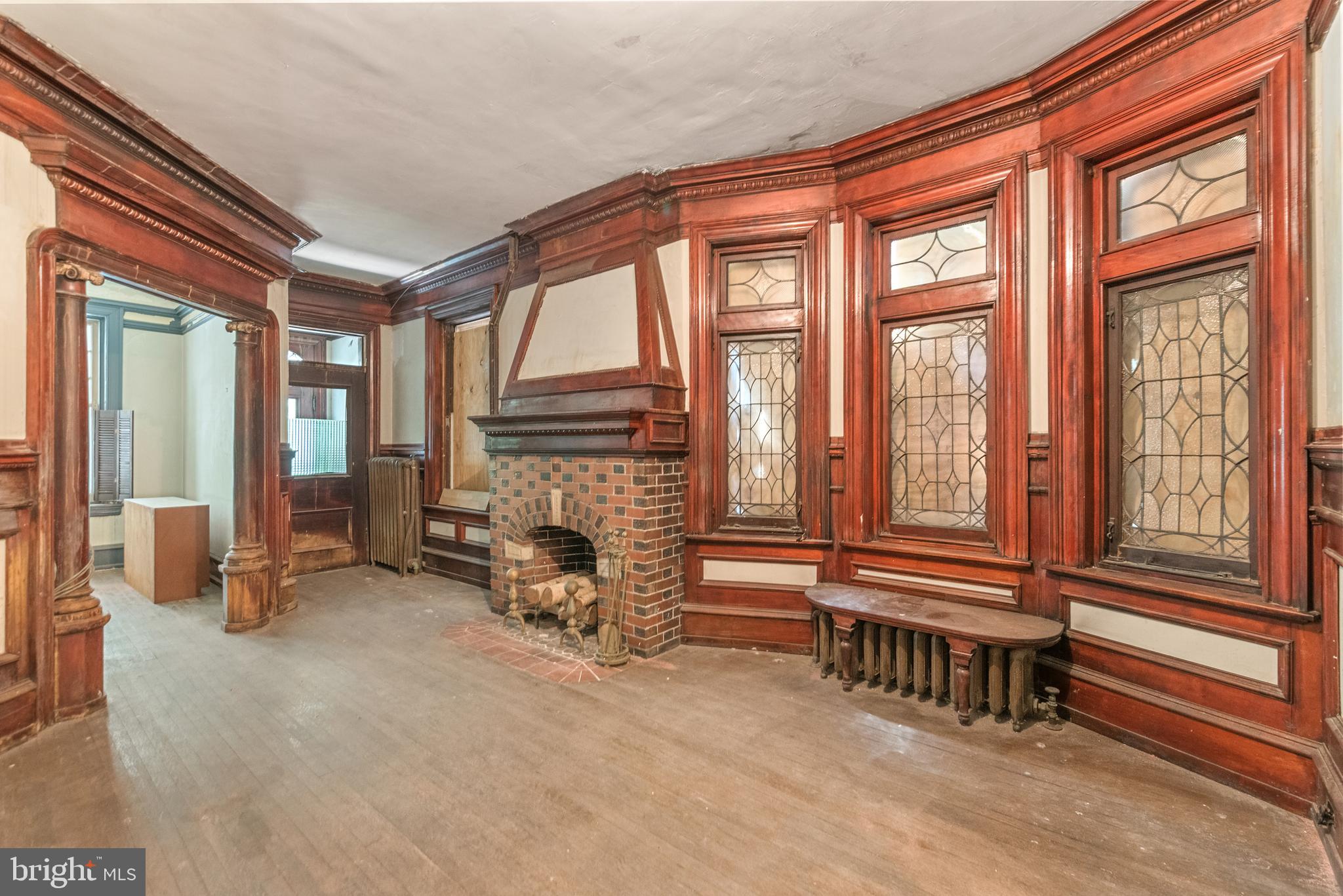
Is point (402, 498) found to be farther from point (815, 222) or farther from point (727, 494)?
point (815, 222)

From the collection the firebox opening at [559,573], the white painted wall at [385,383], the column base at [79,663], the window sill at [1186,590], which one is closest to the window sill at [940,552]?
the window sill at [1186,590]

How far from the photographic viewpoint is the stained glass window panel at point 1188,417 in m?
2.35

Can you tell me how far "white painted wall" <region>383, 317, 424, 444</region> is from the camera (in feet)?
20.4

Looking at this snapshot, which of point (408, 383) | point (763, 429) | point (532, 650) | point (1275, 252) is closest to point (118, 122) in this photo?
point (408, 383)

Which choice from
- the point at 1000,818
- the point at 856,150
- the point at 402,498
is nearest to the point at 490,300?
the point at 402,498

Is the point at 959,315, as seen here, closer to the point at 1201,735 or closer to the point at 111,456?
the point at 1201,735

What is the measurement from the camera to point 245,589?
4.16m

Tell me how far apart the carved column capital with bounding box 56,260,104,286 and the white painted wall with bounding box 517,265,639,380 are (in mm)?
2380

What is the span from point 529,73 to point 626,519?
2471 millimetres

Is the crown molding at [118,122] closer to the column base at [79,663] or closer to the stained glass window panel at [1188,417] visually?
the column base at [79,663]

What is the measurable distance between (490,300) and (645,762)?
4388mm

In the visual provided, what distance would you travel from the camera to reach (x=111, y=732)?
266 centimetres

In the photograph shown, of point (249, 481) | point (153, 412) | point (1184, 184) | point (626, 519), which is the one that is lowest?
point (626, 519)

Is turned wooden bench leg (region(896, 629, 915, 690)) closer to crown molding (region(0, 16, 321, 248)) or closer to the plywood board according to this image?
the plywood board
